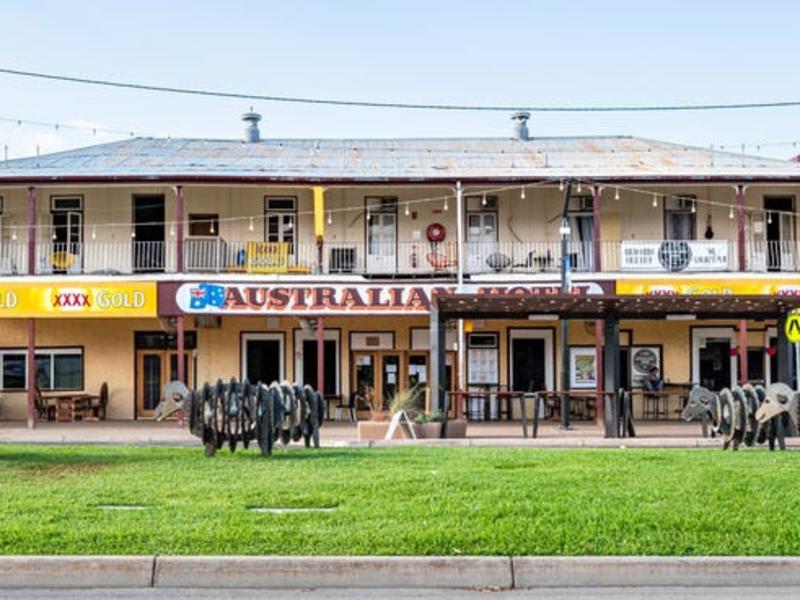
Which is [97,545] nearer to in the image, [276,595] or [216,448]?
[276,595]

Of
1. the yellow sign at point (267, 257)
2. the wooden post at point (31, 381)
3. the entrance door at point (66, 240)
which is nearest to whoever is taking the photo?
the wooden post at point (31, 381)

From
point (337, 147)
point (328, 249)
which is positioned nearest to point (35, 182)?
point (328, 249)

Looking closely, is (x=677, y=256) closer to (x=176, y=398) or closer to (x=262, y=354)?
(x=262, y=354)

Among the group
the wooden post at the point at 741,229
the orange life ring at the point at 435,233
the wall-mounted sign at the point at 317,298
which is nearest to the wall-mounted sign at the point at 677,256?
the wooden post at the point at 741,229

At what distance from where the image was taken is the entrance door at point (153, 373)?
32.8 meters

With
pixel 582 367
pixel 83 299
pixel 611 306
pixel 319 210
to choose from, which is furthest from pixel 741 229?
pixel 83 299

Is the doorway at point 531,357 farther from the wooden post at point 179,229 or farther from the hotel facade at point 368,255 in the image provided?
the wooden post at point 179,229

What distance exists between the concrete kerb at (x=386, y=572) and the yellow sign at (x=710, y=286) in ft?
70.9

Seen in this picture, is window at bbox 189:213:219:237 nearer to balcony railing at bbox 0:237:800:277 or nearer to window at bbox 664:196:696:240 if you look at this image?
balcony railing at bbox 0:237:800:277

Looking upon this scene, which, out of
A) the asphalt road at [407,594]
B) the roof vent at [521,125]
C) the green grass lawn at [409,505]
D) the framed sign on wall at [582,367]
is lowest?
the asphalt road at [407,594]

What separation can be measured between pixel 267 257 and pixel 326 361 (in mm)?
3512

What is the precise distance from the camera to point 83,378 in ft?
107

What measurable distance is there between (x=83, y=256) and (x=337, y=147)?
8938 millimetres

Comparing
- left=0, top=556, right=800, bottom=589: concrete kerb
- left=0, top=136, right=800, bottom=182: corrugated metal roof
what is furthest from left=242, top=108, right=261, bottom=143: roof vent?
left=0, top=556, right=800, bottom=589: concrete kerb
